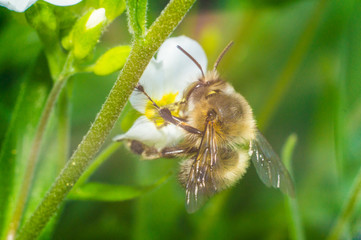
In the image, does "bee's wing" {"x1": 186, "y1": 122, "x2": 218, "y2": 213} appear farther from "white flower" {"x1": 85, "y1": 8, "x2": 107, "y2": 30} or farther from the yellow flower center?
"white flower" {"x1": 85, "y1": 8, "x2": 107, "y2": 30}

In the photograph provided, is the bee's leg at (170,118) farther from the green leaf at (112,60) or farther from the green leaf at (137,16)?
the green leaf at (137,16)

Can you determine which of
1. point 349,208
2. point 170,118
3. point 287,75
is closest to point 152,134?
point 170,118

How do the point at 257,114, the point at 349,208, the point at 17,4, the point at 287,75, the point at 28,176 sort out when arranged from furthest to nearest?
the point at 257,114 < the point at 287,75 < the point at 349,208 < the point at 28,176 < the point at 17,4

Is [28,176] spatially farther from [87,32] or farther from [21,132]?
[87,32]

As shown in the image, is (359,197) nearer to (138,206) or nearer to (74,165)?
(138,206)

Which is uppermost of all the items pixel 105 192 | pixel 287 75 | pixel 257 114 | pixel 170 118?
pixel 170 118

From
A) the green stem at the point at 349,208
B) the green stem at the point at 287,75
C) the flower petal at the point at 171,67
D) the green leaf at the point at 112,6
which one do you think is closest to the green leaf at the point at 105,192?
the flower petal at the point at 171,67

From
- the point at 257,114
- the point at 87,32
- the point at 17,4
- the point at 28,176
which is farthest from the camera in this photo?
the point at 257,114

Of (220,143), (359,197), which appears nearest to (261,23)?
(359,197)

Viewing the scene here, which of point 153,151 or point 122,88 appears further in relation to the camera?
point 153,151
